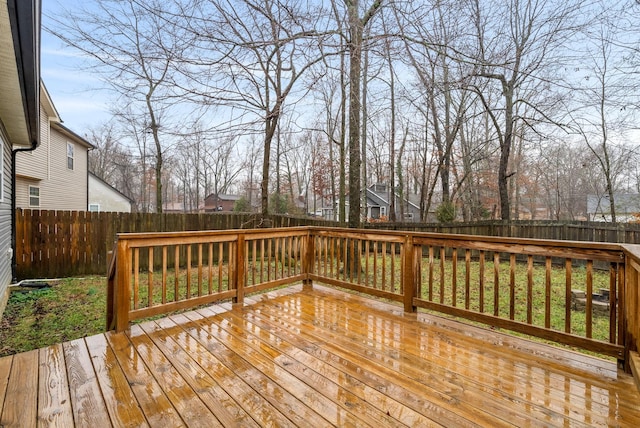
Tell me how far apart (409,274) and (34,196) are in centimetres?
1287

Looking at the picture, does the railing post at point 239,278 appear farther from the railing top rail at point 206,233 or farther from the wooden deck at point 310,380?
the wooden deck at point 310,380

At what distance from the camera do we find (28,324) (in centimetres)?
444

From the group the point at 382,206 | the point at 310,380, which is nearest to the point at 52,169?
the point at 310,380

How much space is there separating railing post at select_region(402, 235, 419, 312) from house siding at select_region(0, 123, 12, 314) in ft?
20.1

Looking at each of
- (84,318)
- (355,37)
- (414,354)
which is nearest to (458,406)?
(414,354)

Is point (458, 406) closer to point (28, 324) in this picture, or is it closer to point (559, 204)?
point (28, 324)

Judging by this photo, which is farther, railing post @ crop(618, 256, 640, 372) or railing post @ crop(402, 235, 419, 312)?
railing post @ crop(402, 235, 419, 312)

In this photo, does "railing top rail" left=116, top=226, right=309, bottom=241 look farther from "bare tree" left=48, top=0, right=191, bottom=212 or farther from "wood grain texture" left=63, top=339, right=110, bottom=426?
"bare tree" left=48, top=0, right=191, bottom=212

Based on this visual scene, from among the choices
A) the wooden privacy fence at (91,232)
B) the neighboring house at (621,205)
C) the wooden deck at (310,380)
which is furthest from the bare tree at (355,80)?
the neighboring house at (621,205)

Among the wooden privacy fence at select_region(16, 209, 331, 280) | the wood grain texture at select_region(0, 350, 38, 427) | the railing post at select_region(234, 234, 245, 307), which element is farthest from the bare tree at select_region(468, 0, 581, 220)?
the wooden privacy fence at select_region(16, 209, 331, 280)

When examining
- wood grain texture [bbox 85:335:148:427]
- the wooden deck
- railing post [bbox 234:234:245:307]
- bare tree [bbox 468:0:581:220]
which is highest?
bare tree [bbox 468:0:581:220]

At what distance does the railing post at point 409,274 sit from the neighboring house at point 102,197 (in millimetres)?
18913

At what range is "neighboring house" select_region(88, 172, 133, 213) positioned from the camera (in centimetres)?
1733

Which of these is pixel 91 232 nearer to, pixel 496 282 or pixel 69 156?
pixel 69 156
